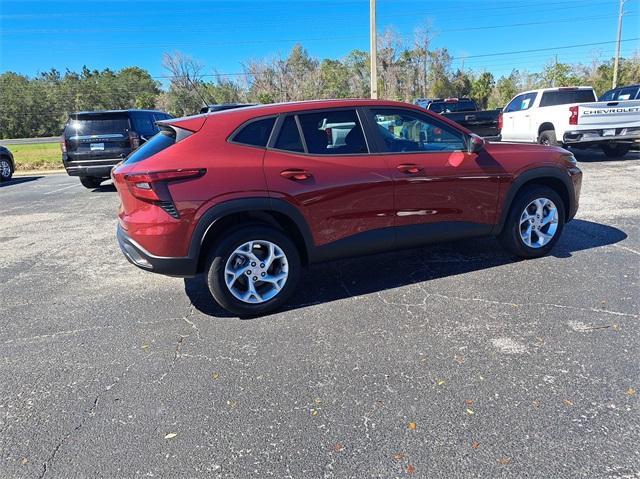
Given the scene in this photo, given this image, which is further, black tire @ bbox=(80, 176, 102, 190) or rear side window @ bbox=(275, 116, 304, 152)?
black tire @ bbox=(80, 176, 102, 190)

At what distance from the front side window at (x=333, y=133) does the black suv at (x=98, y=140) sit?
7268 millimetres

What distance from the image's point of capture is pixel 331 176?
12.6 ft

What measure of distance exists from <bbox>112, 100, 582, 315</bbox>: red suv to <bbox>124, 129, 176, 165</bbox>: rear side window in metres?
0.02

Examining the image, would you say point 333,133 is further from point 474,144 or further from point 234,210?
point 474,144

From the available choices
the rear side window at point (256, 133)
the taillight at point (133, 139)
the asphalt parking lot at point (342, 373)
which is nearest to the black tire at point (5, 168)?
the taillight at point (133, 139)

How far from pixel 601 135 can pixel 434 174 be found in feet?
28.9

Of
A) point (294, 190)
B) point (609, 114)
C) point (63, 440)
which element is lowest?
point (63, 440)

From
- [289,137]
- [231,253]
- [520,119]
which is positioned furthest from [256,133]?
[520,119]

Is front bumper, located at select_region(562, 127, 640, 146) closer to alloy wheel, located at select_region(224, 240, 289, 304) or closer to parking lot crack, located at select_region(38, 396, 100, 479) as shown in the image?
alloy wheel, located at select_region(224, 240, 289, 304)

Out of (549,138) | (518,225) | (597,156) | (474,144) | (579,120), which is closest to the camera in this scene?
(474,144)

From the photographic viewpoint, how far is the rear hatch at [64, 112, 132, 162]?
10.1 meters

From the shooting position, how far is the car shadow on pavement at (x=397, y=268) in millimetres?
4227

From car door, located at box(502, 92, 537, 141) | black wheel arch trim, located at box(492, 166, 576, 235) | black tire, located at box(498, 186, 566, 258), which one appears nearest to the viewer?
black wheel arch trim, located at box(492, 166, 576, 235)

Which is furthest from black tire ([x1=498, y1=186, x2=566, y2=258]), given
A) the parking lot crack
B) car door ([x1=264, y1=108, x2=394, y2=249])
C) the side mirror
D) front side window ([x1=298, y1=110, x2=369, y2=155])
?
the parking lot crack
